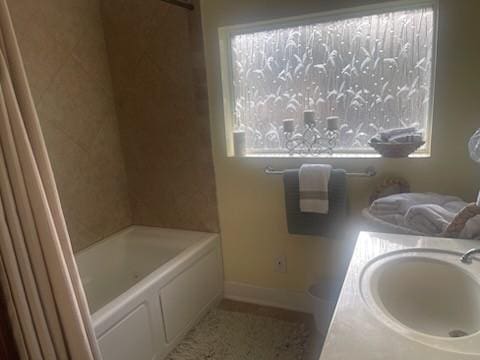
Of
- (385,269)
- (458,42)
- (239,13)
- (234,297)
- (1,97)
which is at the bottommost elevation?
(234,297)

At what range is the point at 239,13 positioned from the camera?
2049 millimetres

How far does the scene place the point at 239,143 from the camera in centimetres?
222

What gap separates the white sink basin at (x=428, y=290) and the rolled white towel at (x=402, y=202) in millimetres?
370

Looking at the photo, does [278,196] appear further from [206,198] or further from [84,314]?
[84,314]

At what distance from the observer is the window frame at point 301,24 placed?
5.72ft

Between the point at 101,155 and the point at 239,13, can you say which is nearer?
the point at 239,13

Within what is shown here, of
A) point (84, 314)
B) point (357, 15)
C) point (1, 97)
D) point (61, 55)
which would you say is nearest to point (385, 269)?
point (84, 314)

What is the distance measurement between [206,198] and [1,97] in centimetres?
158

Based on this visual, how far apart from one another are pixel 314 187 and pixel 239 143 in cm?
Result: 59

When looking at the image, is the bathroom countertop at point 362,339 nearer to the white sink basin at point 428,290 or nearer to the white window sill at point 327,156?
the white sink basin at point 428,290

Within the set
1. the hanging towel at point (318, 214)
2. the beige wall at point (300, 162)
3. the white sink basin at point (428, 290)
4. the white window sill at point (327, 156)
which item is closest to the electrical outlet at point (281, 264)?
the beige wall at point (300, 162)

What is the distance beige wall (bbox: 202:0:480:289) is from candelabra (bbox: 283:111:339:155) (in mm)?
126

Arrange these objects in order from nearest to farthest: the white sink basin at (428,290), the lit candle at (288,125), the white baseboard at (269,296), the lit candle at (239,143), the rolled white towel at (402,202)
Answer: the white sink basin at (428,290)
the rolled white towel at (402,202)
the lit candle at (288,125)
the lit candle at (239,143)
the white baseboard at (269,296)

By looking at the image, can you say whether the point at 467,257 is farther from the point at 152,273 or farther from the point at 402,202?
the point at 152,273
